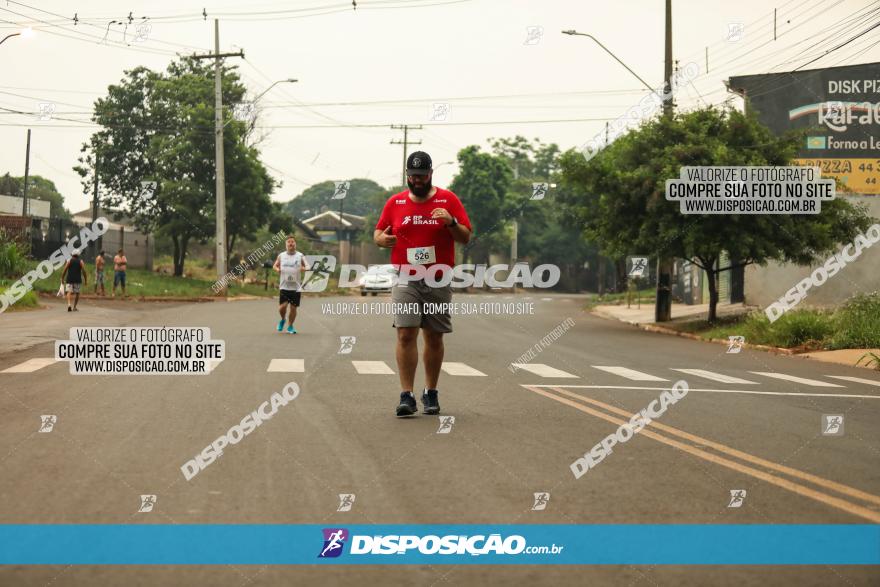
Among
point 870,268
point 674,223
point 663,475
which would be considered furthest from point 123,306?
point 663,475

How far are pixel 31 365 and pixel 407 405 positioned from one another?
23.0 feet

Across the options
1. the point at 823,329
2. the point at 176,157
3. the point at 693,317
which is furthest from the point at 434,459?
the point at 176,157

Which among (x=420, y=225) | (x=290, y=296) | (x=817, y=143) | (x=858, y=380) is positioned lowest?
(x=858, y=380)

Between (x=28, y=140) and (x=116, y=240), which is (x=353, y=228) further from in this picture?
(x=116, y=240)

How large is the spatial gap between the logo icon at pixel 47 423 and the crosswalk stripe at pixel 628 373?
309 inches

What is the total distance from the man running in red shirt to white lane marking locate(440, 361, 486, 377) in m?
4.73

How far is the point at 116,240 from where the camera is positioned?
57.0 m

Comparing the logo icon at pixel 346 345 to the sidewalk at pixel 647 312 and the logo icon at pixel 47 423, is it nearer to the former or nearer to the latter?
the logo icon at pixel 47 423

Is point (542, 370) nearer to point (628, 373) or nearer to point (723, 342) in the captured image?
point (628, 373)

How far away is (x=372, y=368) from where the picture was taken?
47.6 feet

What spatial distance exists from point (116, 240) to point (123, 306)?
2457cm

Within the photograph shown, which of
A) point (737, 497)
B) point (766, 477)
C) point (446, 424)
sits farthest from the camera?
point (446, 424)

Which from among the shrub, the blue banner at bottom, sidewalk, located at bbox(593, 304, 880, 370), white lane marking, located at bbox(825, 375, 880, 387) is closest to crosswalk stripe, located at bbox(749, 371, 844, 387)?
white lane marking, located at bbox(825, 375, 880, 387)

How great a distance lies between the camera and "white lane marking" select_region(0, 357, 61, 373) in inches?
524
